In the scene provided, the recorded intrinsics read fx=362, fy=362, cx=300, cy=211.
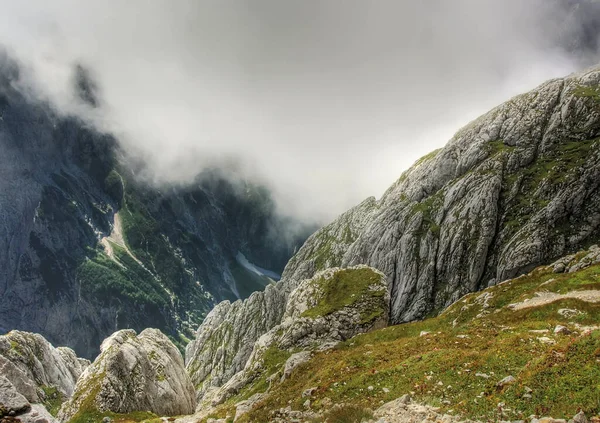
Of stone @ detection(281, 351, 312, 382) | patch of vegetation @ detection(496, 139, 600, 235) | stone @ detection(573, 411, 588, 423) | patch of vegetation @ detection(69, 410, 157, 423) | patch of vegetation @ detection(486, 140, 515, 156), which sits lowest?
stone @ detection(573, 411, 588, 423)

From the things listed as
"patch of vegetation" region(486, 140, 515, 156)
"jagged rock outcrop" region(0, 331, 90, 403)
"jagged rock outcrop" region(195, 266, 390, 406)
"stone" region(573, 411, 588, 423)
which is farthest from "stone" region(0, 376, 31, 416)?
"patch of vegetation" region(486, 140, 515, 156)

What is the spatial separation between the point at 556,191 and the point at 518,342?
8953 centimetres

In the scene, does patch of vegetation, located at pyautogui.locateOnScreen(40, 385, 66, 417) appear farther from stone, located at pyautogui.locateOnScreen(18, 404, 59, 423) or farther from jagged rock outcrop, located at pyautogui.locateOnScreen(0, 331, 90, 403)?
stone, located at pyautogui.locateOnScreen(18, 404, 59, 423)

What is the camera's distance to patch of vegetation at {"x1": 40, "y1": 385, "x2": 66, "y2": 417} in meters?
69.0

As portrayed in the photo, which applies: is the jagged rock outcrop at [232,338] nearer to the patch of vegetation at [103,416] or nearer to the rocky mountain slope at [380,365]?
the rocky mountain slope at [380,365]

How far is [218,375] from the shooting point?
151 meters

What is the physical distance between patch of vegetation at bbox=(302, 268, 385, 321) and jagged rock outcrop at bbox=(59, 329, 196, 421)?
2999cm

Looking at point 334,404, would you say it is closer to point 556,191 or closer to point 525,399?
point 525,399

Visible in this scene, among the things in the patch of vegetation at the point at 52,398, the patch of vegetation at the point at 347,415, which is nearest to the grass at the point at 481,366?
the patch of vegetation at the point at 347,415

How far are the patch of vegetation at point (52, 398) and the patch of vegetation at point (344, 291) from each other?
5127cm

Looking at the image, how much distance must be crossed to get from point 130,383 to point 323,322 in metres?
34.0

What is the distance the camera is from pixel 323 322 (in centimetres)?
6231

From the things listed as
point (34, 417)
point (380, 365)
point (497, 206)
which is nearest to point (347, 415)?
point (380, 365)

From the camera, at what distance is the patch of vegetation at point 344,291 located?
2613 inches
